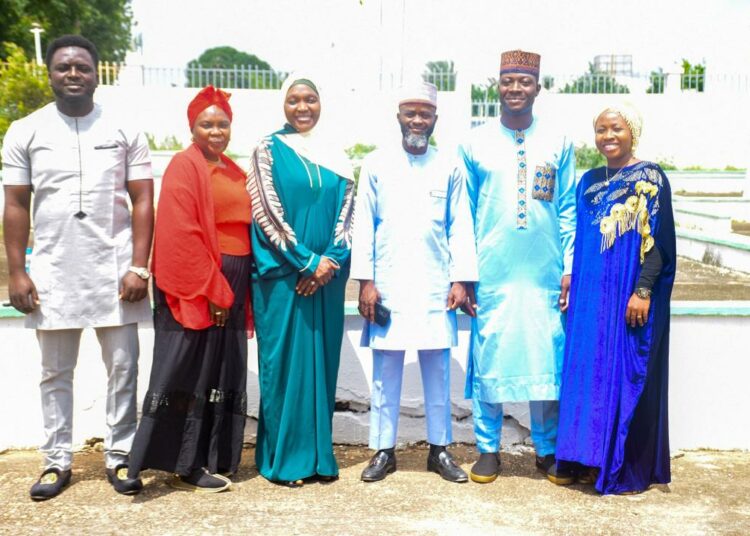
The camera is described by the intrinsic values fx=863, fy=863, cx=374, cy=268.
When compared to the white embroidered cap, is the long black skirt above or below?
below

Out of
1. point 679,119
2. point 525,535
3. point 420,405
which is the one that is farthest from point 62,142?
point 679,119

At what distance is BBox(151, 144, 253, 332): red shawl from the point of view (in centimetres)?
362

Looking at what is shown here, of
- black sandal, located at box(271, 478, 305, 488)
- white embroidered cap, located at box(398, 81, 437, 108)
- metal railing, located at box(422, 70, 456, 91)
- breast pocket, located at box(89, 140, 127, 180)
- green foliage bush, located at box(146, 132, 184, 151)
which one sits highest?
metal railing, located at box(422, 70, 456, 91)

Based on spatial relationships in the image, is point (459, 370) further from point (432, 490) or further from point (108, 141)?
point (108, 141)

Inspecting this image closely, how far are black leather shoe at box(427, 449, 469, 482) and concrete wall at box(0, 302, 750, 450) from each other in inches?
17.6

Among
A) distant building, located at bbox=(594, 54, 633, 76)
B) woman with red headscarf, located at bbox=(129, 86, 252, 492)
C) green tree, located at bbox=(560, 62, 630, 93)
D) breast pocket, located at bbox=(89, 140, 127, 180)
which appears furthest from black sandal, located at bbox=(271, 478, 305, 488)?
distant building, located at bbox=(594, 54, 633, 76)

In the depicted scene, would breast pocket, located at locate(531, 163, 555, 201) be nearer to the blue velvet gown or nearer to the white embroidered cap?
the blue velvet gown

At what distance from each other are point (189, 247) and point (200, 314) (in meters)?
0.29

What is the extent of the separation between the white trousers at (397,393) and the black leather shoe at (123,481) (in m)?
1.06

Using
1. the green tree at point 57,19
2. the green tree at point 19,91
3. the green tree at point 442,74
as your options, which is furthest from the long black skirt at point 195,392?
the green tree at point 57,19

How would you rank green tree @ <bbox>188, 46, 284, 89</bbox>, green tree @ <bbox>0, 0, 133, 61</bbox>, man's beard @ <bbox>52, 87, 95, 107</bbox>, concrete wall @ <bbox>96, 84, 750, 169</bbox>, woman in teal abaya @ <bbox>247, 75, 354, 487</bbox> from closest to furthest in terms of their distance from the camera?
man's beard @ <bbox>52, 87, 95, 107</bbox> < woman in teal abaya @ <bbox>247, 75, 354, 487</bbox> < concrete wall @ <bbox>96, 84, 750, 169</bbox> < green tree @ <bbox>188, 46, 284, 89</bbox> < green tree @ <bbox>0, 0, 133, 61</bbox>

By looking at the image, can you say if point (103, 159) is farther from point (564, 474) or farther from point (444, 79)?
point (444, 79)

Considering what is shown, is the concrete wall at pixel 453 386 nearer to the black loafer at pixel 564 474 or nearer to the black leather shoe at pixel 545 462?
the black leather shoe at pixel 545 462

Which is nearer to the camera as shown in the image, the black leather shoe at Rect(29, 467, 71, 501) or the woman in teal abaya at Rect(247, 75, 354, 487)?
the black leather shoe at Rect(29, 467, 71, 501)
